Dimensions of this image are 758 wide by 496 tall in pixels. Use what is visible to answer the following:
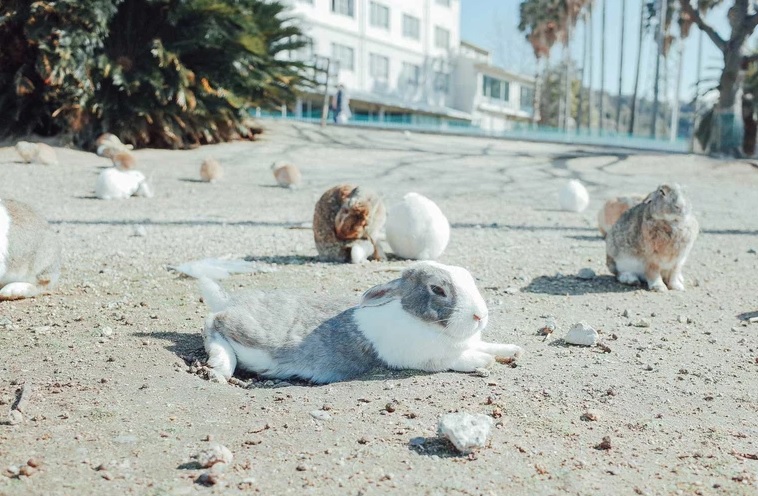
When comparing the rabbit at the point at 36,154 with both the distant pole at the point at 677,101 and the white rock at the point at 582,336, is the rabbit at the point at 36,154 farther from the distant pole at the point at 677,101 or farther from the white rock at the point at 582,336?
the distant pole at the point at 677,101

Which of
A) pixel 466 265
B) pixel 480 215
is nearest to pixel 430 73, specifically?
pixel 480 215

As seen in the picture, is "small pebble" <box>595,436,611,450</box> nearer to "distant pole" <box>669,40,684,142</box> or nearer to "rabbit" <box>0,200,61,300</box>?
"rabbit" <box>0,200,61,300</box>

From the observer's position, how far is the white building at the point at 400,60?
39.9m

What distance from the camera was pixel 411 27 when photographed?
46.5 m

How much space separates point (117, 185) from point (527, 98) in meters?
51.9

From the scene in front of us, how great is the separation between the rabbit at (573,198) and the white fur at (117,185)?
21.7 ft

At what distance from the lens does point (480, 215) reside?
11617mm

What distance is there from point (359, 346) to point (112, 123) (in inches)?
603

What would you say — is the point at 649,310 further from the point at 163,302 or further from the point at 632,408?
the point at 163,302

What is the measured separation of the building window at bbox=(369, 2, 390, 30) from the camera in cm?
4284

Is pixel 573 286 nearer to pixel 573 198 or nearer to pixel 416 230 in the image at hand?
pixel 416 230

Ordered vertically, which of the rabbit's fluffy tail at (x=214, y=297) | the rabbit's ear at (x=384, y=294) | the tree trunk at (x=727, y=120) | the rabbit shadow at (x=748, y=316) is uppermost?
the tree trunk at (x=727, y=120)

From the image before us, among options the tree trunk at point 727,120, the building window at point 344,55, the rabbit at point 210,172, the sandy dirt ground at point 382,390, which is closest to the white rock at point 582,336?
the sandy dirt ground at point 382,390

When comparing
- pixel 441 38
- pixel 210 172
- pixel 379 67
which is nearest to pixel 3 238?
pixel 210 172
